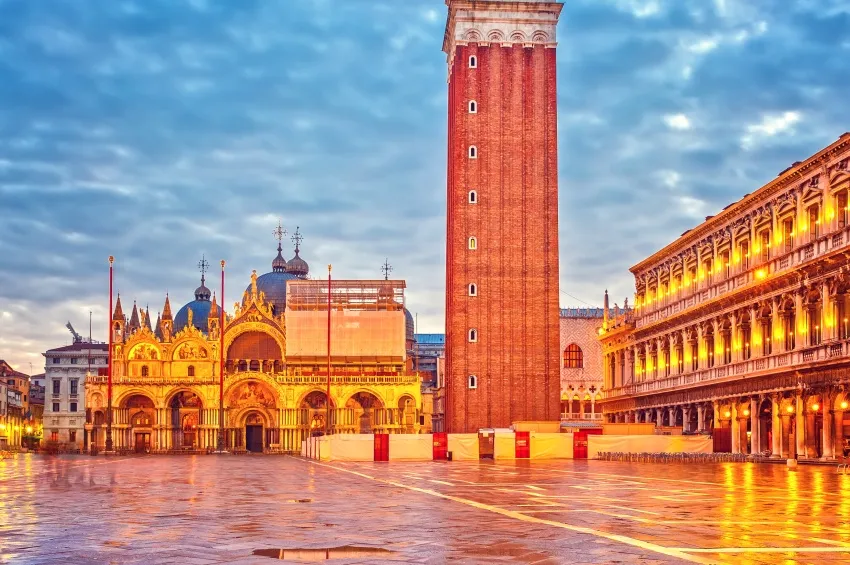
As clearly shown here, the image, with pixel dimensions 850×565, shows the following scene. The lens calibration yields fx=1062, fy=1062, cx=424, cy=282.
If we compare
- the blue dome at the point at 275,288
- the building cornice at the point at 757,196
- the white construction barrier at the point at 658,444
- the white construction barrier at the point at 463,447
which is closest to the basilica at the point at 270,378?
the blue dome at the point at 275,288

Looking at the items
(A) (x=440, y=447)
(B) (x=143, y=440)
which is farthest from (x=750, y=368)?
(B) (x=143, y=440)

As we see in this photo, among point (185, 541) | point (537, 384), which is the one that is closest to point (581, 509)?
point (185, 541)

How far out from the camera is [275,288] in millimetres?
115250

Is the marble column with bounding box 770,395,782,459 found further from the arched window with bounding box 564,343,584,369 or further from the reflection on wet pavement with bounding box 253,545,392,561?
the arched window with bounding box 564,343,584,369

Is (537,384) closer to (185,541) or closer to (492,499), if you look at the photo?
(492,499)

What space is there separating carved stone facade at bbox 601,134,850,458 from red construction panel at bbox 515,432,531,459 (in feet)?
33.1

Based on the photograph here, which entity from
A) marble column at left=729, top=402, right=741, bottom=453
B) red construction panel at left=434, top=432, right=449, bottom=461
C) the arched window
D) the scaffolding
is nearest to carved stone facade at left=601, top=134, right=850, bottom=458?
marble column at left=729, top=402, right=741, bottom=453

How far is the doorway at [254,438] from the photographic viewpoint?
307ft

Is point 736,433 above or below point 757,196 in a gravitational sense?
below

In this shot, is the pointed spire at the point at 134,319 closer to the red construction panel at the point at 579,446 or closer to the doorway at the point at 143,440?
the doorway at the point at 143,440

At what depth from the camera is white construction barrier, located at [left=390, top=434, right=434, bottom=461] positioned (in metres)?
52.9

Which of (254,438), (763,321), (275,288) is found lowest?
(254,438)

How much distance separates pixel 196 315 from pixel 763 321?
81.3 metres

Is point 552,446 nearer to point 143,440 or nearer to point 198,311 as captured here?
point 143,440
